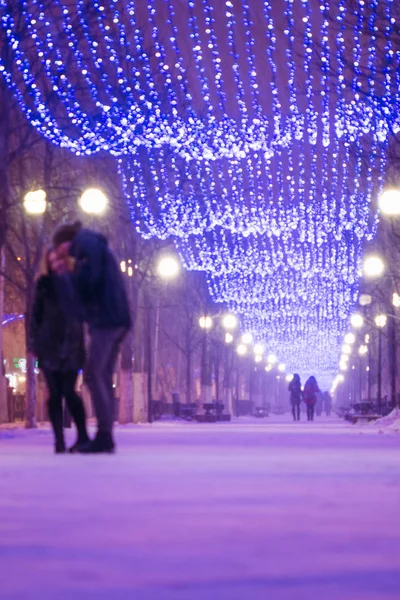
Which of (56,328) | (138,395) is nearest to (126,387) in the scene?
(138,395)

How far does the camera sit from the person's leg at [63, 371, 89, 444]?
14.8m

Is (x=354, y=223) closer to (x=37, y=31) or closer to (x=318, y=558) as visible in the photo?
(x=37, y=31)

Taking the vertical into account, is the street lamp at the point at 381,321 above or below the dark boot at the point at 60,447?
above

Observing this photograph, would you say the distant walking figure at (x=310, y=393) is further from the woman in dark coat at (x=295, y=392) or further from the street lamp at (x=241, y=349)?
the street lamp at (x=241, y=349)

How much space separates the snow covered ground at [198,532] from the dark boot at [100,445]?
1798 mm

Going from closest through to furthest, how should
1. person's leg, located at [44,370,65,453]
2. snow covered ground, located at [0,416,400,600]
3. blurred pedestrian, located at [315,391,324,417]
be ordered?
1. snow covered ground, located at [0,416,400,600]
2. person's leg, located at [44,370,65,453]
3. blurred pedestrian, located at [315,391,324,417]

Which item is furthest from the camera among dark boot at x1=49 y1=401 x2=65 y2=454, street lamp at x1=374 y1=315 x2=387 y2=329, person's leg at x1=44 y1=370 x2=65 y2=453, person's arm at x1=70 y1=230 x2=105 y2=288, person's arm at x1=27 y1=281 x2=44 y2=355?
street lamp at x1=374 y1=315 x2=387 y2=329

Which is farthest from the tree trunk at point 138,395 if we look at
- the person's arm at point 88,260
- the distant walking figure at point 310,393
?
the person's arm at point 88,260

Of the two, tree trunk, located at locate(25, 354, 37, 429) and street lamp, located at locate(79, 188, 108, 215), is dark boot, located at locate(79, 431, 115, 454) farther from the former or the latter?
tree trunk, located at locate(25, 354, 37, 429)

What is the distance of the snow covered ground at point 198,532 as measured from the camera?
16.5ft

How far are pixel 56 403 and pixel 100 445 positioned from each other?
82cm

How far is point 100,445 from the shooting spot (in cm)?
1477

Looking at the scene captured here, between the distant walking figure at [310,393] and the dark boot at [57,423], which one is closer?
the dark boot at [57,423]

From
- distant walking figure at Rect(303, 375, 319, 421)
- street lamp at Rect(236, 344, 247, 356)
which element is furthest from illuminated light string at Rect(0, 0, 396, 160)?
street lamp at Rect(236, 344, 247, 356)
